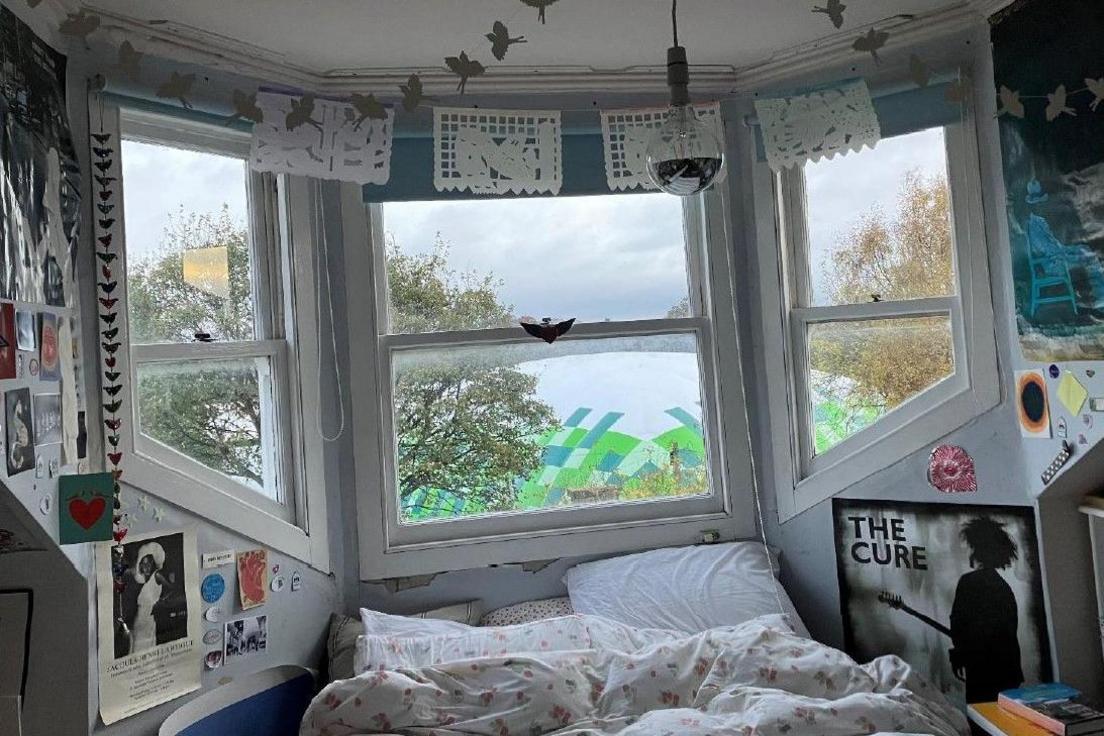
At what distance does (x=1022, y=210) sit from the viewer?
235 centimetres

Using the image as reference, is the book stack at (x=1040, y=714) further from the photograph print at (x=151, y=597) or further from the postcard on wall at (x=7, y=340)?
the postcard on wall at (x=7, y=340)

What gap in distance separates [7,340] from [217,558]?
858 millimetres

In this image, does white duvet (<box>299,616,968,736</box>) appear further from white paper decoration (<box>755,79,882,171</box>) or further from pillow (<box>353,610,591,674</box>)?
white paper decoration (<box>755,79,882,171</box>)

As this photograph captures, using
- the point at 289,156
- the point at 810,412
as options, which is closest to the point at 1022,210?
the point at 810,412

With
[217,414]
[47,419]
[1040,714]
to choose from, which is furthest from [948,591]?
[47,419]

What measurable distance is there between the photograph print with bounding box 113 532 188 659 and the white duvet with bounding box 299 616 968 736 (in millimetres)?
467

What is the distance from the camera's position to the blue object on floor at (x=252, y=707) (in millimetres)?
2227

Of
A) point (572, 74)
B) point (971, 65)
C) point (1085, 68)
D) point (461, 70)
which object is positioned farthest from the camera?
point (572, 74)

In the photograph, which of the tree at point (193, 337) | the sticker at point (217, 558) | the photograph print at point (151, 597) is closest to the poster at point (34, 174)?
the tree at point (193, 337)

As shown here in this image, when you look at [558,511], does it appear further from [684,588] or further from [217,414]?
[217,414]

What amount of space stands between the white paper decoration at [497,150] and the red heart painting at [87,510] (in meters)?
1.24

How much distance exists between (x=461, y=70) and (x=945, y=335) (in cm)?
170

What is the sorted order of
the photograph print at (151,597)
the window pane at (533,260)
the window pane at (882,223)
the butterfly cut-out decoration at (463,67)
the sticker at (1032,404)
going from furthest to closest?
the window pane at (533,260) → the window pane at (882,223) → the sticker at (1032,404) → the photograph print at (151,597) → the butterfly cut-out decoration at (463,67)

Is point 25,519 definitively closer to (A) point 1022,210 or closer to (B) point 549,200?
(B) point 549,200
